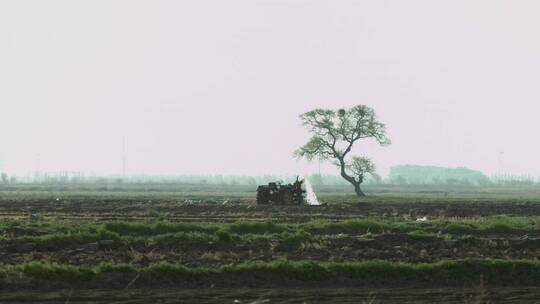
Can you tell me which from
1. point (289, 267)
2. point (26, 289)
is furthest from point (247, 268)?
point (26, 289)

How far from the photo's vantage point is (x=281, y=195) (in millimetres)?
55031

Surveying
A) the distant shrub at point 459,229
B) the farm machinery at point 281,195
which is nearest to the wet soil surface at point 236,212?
the farm machinery at point 281,195

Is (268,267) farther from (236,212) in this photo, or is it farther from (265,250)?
(236,212)

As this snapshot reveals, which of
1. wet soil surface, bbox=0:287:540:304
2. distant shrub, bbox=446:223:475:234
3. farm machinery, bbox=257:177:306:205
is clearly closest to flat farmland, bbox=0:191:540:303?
wet soil surface, bbox=0:287:540:304

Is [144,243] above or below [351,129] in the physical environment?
below

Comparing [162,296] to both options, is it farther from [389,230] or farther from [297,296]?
[389,230]

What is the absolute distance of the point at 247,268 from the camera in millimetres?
16641

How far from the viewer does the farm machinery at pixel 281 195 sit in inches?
2151

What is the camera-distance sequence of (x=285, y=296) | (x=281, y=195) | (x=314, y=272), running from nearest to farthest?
(x=285, y=296)
(x=314, y=272)
(x=281, y=195)

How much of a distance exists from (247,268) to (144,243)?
558 centimetres

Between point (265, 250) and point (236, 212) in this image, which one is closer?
point (265, 250)


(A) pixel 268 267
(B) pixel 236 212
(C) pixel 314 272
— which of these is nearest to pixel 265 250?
(A) pixel 268 267

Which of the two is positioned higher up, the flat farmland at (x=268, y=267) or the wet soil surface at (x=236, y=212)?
the wet soil surface at (x=236, y=212)

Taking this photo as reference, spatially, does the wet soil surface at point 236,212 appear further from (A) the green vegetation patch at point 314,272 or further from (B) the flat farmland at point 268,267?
(A) the green vegetation patch at point 314,272
